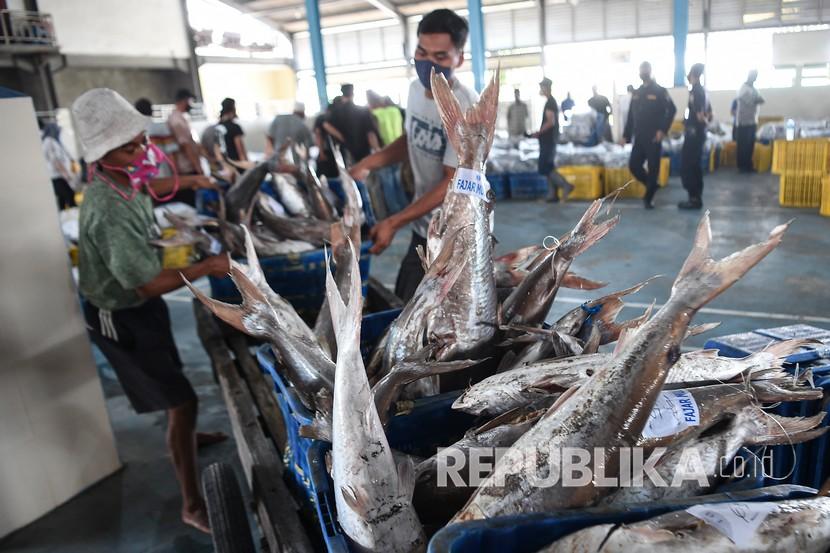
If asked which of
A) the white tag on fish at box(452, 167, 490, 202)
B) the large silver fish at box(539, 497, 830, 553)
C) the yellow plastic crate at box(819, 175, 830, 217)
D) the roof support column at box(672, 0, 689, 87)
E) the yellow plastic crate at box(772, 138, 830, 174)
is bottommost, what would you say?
the yellow plastic crate at box(819, 175, 830, 217)

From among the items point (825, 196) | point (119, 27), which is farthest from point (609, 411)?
point (119, 27)

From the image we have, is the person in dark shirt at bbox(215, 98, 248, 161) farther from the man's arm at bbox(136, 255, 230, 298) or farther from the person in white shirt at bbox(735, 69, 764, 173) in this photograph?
the person in white shirt at bbox(735, 69, 764, 173)

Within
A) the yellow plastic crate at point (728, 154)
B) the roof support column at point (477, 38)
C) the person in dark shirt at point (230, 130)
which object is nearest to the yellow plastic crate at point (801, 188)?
the yellow plastic crate at point (728, 154)

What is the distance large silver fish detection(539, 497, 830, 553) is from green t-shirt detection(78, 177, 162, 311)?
2.15m

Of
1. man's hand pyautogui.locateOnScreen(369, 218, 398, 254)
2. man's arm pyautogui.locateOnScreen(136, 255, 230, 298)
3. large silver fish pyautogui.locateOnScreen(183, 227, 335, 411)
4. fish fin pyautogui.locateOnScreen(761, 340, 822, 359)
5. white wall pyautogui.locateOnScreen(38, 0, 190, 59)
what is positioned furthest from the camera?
white wall pyautogui.locateOnScreen(38, 0, 190, 59)

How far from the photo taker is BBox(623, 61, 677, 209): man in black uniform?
903cm

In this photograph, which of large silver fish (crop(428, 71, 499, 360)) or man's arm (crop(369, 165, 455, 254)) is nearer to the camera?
large silver fish (crop(428, 71, 499, 360))

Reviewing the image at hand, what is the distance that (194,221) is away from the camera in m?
3.71

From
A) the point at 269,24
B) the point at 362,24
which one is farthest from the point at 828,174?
the point at 269,24

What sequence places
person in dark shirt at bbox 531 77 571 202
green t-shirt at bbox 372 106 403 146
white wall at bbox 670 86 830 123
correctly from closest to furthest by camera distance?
person in dark shirt at bbox 531 77 571 202
green t-shirt at bbox 372 106 403 146
white wall at bbox 670 86 830 123

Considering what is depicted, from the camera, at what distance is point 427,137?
3.11 metres

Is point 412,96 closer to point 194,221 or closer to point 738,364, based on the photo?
point 194,221

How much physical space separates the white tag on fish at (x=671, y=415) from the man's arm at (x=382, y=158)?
266cm

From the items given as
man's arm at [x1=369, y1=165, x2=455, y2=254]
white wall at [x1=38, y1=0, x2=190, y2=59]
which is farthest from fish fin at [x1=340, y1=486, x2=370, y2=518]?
white wall at [x1=38, y1=0, x2=190, y2=59]
